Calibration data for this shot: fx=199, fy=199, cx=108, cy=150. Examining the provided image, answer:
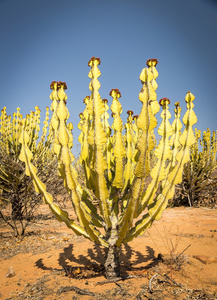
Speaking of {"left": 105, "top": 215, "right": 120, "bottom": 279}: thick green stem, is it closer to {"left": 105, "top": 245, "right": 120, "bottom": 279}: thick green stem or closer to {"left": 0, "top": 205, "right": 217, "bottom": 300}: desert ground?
{"left": 105, "top": 245, "right": 120, "bottom": 279}: thick green stem

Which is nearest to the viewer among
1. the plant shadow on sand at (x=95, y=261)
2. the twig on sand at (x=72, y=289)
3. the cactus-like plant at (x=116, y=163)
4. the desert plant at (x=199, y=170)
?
the cactus-like plant at (x=116, y=163)

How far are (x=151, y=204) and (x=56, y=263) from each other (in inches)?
79.0

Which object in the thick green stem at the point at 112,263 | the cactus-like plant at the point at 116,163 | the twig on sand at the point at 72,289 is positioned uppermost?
the cactus-like plant at the point at 116,163

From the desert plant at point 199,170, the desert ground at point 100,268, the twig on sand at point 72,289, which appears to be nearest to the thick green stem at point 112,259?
the desert ground at point 100,268

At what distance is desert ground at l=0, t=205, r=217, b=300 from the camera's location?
2270mm

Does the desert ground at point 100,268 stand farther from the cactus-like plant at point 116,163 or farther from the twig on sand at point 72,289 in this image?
the cactus-like plant at point 116,163

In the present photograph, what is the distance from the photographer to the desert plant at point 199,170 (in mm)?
9219

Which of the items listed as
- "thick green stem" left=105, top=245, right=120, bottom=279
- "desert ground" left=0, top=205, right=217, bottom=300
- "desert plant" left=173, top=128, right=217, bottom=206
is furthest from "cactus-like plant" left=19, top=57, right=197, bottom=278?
"desert plant" left=173, top=128, right=217, bottom=206

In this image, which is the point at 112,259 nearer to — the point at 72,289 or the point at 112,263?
the point at 112,263

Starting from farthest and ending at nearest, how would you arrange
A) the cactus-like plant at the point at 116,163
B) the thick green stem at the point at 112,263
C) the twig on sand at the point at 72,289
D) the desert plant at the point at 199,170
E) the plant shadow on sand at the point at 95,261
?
the desert plant at the point at 199,170
the plant shadow on sand at the point at 95,261
the thick green stem at the point at 112,263
the twig on sand at the point at 72,289
the cactus-like plant at the point at 116,163

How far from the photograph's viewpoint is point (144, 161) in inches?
78.6

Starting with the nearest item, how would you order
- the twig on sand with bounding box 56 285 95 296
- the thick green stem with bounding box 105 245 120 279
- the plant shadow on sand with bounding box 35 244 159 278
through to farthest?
the twig on sand with bounding box 56 285 95 296
the thick green stem with bounding box 105 245 120 279
the plant shadow on sand with bounding box 35 244 159 278

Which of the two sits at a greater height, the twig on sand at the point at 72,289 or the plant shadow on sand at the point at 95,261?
the twig on sand at the point at 72,289

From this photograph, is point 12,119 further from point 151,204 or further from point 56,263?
point 151,204
